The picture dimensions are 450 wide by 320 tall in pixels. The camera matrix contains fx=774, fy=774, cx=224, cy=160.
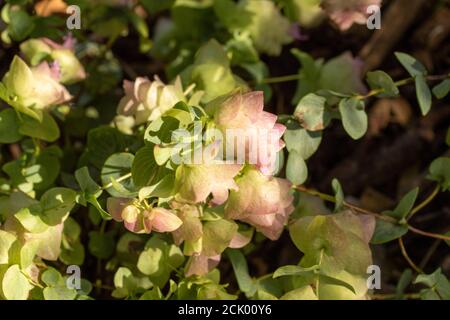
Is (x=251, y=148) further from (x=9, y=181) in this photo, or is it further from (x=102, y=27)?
(x=102, y=27)

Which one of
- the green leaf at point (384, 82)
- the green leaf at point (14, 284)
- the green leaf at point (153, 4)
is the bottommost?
the green leaf at point (14, 284)

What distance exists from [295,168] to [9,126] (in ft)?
1.12

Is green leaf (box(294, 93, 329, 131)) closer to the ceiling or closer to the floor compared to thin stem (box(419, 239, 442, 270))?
closer to the ceiling

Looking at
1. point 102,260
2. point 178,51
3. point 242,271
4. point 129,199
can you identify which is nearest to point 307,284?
point 242,271

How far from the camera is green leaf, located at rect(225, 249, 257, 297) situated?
93 cm

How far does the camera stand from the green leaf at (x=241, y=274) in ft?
3.06

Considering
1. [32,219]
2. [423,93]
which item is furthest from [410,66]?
[32,219]

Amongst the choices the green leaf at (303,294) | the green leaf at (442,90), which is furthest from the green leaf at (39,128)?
the green leaf at (442,90)

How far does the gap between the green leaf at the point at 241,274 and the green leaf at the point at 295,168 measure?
13 centimetres

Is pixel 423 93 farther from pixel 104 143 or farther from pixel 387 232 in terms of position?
pixel 104 143

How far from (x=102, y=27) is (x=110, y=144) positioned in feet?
1.00

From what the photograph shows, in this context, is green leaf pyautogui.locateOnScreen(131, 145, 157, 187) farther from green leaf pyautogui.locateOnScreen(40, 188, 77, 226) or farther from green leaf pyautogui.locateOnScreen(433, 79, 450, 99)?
green leaf pyautogui.locateOnScreen(433, 79, 450, 99)

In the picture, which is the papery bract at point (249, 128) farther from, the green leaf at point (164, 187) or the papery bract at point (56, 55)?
the papery bract at point (56, 55)

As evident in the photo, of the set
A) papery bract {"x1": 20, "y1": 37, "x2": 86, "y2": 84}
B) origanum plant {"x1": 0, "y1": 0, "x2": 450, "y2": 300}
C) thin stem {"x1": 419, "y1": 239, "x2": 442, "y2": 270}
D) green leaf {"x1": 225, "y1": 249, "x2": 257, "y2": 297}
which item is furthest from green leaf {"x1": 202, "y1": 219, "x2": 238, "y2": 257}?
thin stem {"x1": 419, "y1": 239, "x2": 442, "y2": 270}
